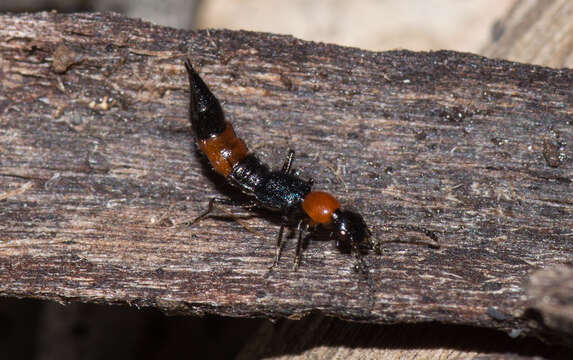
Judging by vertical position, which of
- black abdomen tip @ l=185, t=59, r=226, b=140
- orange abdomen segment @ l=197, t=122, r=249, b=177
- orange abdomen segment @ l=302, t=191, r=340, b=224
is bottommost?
orange abdomen segment @ l=302, t=191, r=340, b=224

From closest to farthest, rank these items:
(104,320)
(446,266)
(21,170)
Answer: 1. (446,266)
2. (21,170)
3. (104,320)

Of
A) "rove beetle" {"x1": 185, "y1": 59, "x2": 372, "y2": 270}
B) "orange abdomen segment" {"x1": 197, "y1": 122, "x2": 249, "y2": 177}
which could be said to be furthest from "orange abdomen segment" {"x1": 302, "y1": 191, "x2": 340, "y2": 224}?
"orange abdomen segment" {"x1": 197, "y1": 122, "x2": 249, "y2": 177}

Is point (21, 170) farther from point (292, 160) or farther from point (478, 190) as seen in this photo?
point (478, 190)

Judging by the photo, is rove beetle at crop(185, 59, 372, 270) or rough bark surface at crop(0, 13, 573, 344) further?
rove beetle at crop(185, 59, 372, 270)

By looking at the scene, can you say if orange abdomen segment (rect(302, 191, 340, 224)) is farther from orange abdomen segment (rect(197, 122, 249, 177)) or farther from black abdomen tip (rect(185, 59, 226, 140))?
black abdomen tip (rect(185, 59, 226, 140))

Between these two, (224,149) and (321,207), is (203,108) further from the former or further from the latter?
(321,207)

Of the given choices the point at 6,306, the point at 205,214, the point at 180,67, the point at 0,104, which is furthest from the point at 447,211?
the point at 6,306
